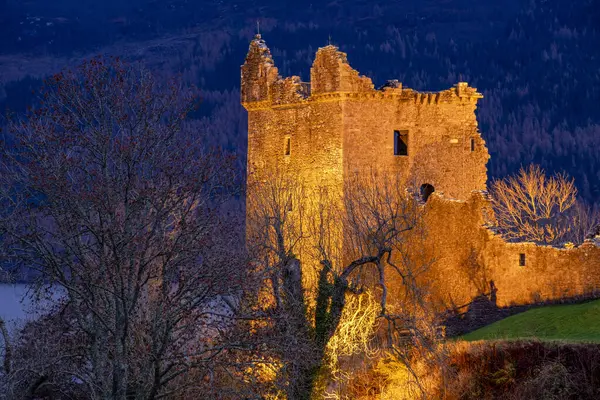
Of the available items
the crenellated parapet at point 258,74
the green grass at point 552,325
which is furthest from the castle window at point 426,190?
the green grass at point 552,325

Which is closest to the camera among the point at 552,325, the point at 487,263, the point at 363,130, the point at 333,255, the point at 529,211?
the point at 552,325

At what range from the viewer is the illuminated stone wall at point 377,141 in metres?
47.3

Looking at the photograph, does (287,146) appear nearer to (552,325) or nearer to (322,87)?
(322,87)

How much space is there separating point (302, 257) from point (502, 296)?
358 inches

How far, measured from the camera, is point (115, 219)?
32.5 meters

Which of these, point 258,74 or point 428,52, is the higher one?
point 428,52

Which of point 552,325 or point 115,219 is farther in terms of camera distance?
point 552,325

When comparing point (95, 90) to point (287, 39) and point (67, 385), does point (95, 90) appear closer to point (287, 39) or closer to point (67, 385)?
point (67, 385)

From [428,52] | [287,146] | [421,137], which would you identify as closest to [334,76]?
[287,146]

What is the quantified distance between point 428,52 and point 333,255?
7645cm

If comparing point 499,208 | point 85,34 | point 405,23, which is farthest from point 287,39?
point 499,208

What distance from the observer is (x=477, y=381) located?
1590 inches

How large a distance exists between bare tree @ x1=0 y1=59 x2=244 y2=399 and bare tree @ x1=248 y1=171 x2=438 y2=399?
20.1ft

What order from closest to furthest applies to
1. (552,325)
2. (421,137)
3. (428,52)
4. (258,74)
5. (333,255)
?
(552,325), (333,255), (421,137), (258,74), (428,52)
